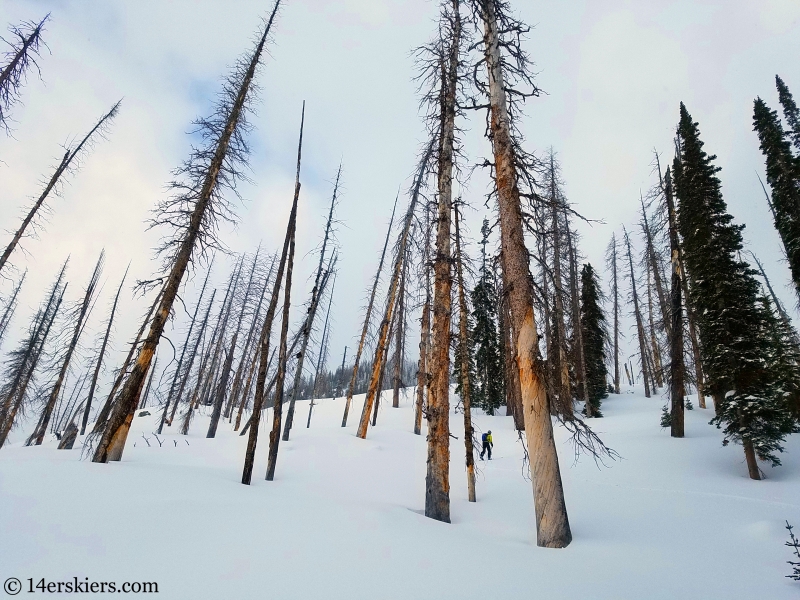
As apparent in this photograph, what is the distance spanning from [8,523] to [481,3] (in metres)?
9.86

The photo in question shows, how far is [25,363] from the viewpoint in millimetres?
21984

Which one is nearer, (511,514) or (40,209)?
(511,514)

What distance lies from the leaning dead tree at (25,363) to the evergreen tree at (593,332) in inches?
1383

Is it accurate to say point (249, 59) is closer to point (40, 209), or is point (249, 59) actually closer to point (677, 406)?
point (40, 209)

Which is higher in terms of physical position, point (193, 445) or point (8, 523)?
point (8, 523)

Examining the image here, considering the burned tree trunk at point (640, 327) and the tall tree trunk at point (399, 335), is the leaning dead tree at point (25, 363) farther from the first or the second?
the burned tree trunk at point (640, 327)

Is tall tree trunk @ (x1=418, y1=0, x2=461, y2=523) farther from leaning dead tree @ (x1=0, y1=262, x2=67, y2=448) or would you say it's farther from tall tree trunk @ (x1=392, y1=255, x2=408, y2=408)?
leaning dead tree @ (x1=0, y1=262, x2=67, y2=448)

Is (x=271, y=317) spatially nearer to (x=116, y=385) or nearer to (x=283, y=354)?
(x=283, y=354)

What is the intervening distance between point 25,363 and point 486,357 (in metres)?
30.7

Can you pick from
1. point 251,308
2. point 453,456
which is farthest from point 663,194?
point 251,308

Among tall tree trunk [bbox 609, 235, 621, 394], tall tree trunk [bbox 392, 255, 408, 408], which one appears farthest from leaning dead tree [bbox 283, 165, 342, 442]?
tall tree trunk [bbox 609, 235, 621, 394]

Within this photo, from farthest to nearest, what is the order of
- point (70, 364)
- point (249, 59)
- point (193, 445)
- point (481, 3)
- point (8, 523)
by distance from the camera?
point (70, 364), point (193, 445), point (249, 59), point (481, 3), point (8, 523)

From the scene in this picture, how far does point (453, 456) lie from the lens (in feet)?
51.0

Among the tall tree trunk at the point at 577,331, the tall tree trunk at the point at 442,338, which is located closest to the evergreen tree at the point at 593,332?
the tall tree trunk at the point at 577,331
